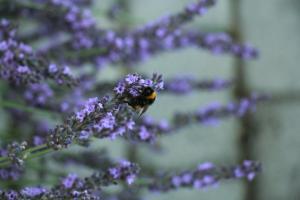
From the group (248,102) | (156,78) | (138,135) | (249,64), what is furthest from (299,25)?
(156,78)

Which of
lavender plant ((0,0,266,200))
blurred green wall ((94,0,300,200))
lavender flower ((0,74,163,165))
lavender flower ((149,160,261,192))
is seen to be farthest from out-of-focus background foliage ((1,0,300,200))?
lavender flower ((0,74,163,165))

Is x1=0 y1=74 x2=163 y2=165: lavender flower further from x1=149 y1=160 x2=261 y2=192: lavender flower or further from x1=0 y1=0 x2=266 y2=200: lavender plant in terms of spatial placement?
x1=149 y1=160 x2=261 y2=192: lavender flower

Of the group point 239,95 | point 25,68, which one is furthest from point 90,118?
point 239,95

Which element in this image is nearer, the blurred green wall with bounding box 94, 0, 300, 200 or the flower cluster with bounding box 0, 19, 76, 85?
the flower cluster with bounding box 0, 19, 76, 85

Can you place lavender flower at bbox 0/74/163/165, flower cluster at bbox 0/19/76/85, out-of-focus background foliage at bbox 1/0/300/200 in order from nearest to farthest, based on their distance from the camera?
lavender flower at bbox 0/74/163/165, flower cluster at bbox 0/19/76/85, out-of-focus background foliage at bbox 1/0/300/200

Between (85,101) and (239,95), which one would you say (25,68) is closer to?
(85,101)

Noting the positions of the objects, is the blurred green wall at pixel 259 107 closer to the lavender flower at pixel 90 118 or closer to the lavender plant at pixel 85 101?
the lavender plant at pixel 85 101

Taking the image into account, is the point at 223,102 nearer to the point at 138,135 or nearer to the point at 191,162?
the point at 191,162
